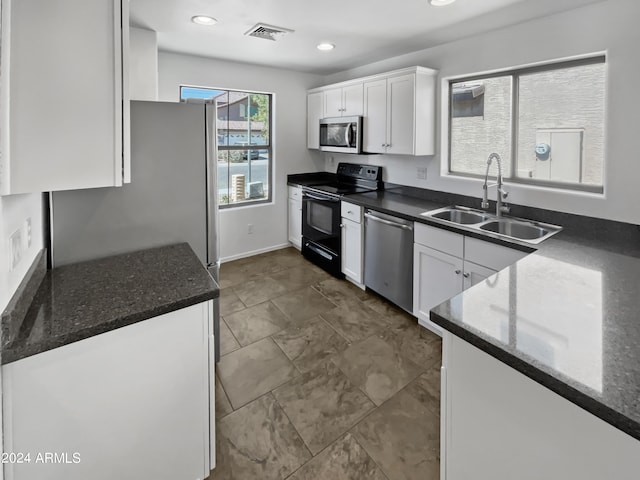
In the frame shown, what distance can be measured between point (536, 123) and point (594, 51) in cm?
57

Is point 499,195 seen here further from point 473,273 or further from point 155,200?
point 155,200

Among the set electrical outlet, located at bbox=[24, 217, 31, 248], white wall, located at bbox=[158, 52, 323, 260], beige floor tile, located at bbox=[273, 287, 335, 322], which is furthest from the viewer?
white wall, located at bbox=[158, 52, 323, 260]

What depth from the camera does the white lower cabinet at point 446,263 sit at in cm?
229

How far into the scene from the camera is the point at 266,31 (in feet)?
9.32

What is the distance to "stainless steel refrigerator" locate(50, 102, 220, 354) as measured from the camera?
172 centimetres

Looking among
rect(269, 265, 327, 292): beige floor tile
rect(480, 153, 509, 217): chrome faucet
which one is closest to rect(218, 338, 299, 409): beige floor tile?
rect(269, 265, 327, 292): beige floor tile

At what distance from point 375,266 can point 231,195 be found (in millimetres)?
2121

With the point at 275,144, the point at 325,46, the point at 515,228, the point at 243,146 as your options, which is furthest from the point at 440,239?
the point at 243,146

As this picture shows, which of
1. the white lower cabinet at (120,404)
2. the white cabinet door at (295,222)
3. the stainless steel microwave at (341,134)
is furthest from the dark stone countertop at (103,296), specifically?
the white cabinet door at (295,222)

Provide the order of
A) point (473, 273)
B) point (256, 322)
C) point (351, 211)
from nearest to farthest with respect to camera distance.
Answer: point (473, 273) → point (256, 322) → point (351, 211)

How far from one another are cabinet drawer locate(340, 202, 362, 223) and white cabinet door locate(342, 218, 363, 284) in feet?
0.13

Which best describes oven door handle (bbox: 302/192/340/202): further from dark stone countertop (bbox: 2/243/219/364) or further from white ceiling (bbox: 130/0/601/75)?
dark stone countertop (bbox: 2/243/219/364)

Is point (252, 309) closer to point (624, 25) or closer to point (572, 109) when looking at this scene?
point (572, 109)

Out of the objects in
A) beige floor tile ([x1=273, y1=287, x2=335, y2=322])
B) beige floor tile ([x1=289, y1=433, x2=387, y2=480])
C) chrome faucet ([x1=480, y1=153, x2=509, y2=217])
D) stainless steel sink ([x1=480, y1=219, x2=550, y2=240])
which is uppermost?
chrome faucet ([x1=480, y1=153, x2=509, y2=217])
